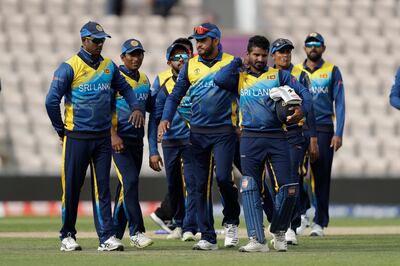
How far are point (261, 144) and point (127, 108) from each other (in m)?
2.04

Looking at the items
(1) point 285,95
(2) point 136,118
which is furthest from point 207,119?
(1) point 285,95

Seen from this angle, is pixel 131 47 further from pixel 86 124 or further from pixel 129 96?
pixel 86 124

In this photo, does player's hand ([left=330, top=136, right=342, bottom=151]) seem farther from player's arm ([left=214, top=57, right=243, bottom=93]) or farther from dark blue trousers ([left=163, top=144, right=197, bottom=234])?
player's arm ([left=214, top=57, right=243, bottom=93])

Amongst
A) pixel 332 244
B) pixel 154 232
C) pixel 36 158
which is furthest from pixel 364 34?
pixel 332 244

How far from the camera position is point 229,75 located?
12016 millimetres

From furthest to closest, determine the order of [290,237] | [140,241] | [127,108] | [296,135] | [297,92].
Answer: [296,135], [127,108], [290,237], [140,241], [297,92]

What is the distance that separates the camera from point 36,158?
24.3m

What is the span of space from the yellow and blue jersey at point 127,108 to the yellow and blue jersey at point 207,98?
0.83 meters

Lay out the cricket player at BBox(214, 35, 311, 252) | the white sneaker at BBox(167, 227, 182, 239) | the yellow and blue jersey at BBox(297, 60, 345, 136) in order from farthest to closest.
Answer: the yellow and blue jersey at BBox(297, 60, 345, 136), the white sneaker at BBox(167, 227, 182, 239), the cricket player at BBox(214, 35, 311, 252)

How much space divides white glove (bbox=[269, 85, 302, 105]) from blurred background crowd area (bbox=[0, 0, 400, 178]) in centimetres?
1204

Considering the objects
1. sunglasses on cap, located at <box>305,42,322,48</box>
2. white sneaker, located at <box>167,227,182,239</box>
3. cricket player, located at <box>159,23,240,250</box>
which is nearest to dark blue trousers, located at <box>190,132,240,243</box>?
cricket player, located at <box>159,23,240,250</box>

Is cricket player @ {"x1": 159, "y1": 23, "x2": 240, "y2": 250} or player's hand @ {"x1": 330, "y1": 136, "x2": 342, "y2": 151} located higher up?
cricket player @ {"x1": 159, "y1": 23, "x2": 240, "y2": 250}

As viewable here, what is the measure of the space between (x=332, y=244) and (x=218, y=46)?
2462 millimetres

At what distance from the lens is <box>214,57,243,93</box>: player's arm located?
1202cm
